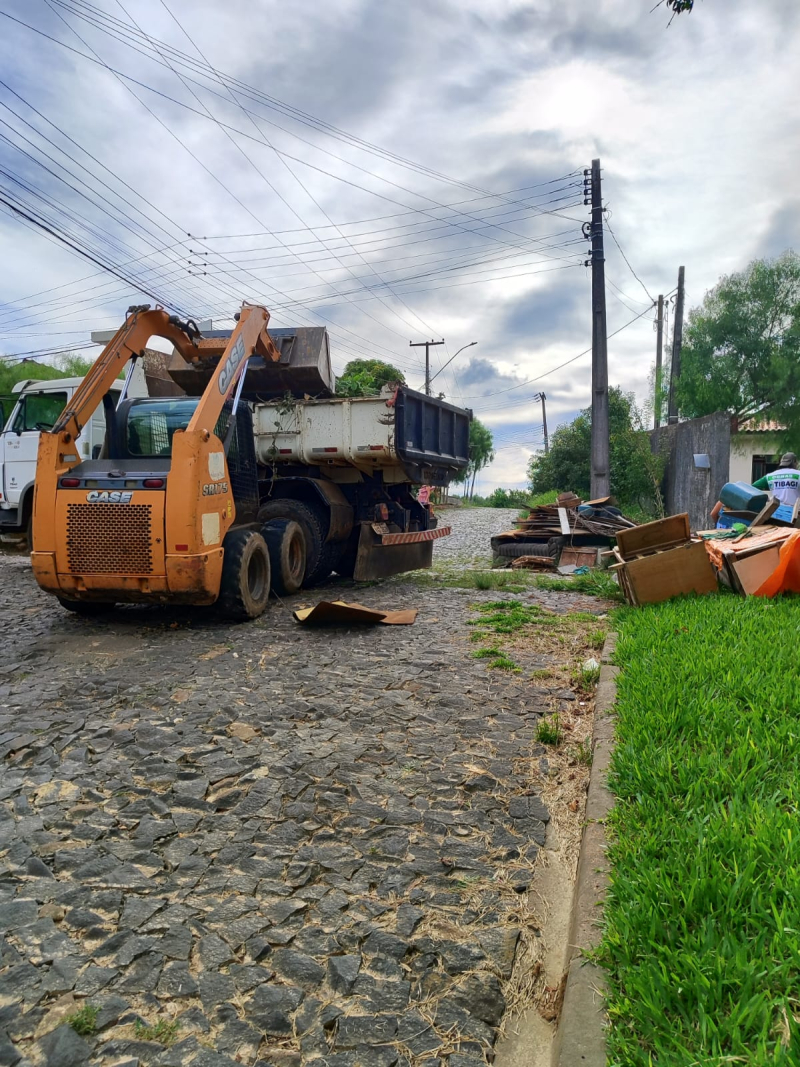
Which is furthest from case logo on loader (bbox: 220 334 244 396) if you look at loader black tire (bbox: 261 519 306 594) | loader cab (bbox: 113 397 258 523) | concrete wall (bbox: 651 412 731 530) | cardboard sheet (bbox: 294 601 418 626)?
concrete wall (bbox: 651 412 731 530)

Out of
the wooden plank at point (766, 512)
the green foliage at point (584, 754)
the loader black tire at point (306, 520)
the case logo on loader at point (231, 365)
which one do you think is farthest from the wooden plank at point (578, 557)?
the green foliage at point (584, 754)

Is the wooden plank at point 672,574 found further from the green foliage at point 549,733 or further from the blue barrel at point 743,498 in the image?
the blue barrel at point 743,498

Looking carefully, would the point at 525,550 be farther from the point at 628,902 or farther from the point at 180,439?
the point at 628,902

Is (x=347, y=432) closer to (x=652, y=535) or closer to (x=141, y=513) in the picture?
(x=141, y=513)

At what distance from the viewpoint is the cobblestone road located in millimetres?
2084

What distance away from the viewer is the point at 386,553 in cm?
1055

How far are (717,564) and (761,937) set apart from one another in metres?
6.25

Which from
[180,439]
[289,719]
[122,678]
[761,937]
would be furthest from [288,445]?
[761,937]

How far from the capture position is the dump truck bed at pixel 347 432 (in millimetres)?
9500

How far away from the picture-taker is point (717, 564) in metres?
7.75

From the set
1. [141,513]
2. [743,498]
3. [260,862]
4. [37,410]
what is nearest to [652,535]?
[743,498]

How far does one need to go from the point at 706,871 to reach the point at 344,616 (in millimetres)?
5359

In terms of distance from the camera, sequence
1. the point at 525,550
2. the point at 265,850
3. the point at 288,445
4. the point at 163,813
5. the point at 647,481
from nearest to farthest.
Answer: the point at 265,850 < the point at 163,813 < the point at 288,445 < the point at 525,550 < the point at 647,481

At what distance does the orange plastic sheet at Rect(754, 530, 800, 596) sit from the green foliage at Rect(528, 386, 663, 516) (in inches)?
516
